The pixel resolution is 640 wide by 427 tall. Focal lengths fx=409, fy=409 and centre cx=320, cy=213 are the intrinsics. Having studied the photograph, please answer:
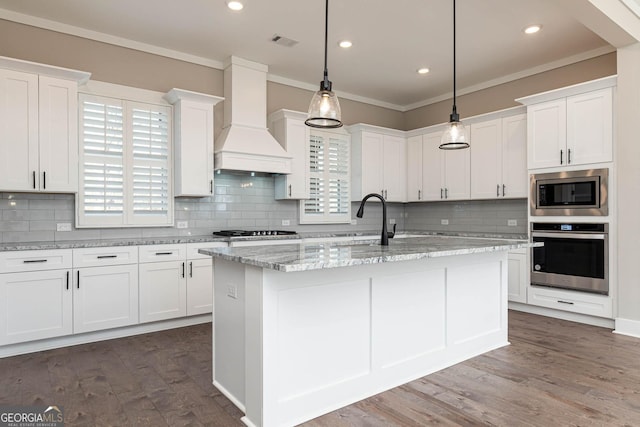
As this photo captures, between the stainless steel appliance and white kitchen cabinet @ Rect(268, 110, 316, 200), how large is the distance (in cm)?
287

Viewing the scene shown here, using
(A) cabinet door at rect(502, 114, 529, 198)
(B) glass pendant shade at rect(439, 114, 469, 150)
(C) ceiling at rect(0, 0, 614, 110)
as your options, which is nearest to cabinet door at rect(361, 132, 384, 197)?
(C) ceiling at rect(0, 0, 614, 110)

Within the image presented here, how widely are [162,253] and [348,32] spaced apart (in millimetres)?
2981

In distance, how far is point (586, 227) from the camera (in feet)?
14.1

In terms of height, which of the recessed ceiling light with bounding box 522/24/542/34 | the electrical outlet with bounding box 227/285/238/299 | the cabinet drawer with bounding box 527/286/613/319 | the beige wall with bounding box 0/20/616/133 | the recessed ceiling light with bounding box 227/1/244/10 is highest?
the recessed ceiling light with bounding box 227/1/244/10

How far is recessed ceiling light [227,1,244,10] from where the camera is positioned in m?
3.66

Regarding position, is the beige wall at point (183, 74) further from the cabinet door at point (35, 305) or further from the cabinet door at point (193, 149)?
the cabinet door at point (35, 305)

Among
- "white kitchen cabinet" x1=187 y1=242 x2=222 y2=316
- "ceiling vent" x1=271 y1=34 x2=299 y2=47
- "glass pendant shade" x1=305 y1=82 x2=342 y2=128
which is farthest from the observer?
"ceiling vent" x1=271 y1=34 x2=299 y2=47

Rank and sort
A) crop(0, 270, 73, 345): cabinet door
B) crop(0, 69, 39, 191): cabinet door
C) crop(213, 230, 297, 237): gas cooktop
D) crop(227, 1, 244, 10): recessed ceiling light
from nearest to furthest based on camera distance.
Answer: crop(0, 270, 73, 345): cabinet door → crop(0, 69, 39, 191): cabinet door → crop(227, 1, 244, 10): recessed ceiling light → crop(213, 230, 297, 237): gas cooktop

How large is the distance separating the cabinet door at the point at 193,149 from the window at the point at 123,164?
0.19 metres

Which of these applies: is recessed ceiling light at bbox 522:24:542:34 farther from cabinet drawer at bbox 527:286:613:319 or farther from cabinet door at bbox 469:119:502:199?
cabinet drawer at bbox 527:286:613:319

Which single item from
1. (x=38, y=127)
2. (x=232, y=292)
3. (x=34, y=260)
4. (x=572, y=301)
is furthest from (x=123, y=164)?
(x=572, y=301)

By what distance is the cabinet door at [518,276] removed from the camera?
4863 millimetres

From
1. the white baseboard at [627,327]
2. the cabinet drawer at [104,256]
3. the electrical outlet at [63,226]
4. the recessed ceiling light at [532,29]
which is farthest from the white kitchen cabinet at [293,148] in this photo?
the white baseboard at [627,327]

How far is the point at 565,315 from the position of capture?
453cm
